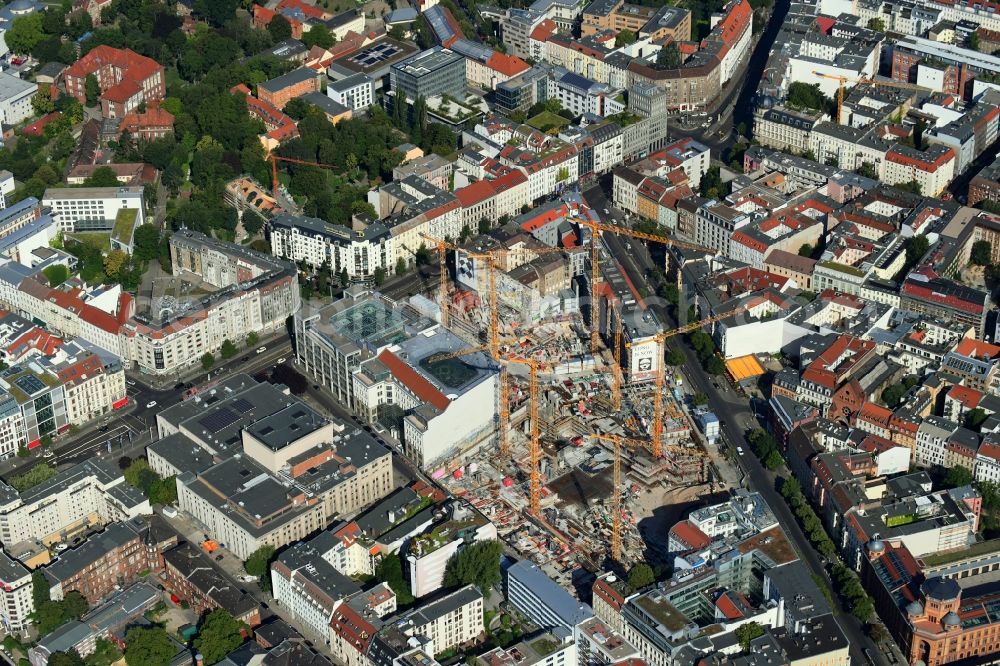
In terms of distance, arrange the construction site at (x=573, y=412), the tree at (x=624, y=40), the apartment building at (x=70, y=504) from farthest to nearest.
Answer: the tree at (x=624, y=40) → the construction site at (x=573, y=412) → the apartment building at (x=70, y=504)

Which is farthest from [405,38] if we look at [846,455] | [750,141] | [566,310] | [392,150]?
[846,455]

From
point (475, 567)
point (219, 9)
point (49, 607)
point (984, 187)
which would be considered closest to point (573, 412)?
point (475, 567)

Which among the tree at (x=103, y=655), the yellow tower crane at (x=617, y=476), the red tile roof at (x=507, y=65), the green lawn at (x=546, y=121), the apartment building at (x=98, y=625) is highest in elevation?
the red tile roof at (x=507, y=65)

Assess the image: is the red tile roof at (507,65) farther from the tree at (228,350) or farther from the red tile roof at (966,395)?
the red tile roof at (966,395)

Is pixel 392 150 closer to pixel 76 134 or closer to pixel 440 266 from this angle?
pixel 440 266

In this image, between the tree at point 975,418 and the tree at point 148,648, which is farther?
the tree at point 975,418

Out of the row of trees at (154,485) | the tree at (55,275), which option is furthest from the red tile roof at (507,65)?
the row of trees at (154,485)
